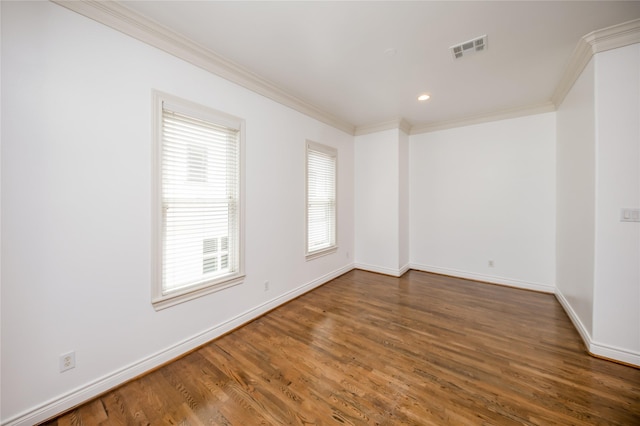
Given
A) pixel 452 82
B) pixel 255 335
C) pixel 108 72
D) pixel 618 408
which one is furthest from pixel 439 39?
pixel 255 335

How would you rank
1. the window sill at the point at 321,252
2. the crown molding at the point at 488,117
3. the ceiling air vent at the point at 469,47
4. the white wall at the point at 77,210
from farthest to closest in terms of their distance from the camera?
the window sill at the point at 321,252, the crown molding at the point at 488,117, the ceiling air vent at the point at 469,47, the white wall at the point at 77,210

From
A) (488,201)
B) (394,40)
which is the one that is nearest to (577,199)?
(488,201)

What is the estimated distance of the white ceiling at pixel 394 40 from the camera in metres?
1.82

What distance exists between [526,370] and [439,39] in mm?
2881

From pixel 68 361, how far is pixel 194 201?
138cm

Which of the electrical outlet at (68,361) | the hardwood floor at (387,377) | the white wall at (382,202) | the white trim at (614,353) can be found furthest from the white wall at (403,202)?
the electrical outlet at (68,361)

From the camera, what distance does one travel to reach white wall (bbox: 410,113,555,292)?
3.64 meters

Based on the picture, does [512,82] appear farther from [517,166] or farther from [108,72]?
Answer: [108,72]

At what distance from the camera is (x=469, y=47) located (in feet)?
7.42

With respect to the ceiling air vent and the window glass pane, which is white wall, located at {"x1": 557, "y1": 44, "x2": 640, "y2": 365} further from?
the window glass pane

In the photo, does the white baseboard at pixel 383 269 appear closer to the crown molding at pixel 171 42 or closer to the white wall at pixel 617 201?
the white wall at pixel 617 201

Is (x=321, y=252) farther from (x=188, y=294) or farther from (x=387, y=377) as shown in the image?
(x=387, y=377)

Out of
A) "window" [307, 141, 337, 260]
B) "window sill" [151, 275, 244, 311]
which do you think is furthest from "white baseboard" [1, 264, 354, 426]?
"window" [307, 141, 337, 260]

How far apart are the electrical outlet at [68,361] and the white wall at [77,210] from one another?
3 cm
